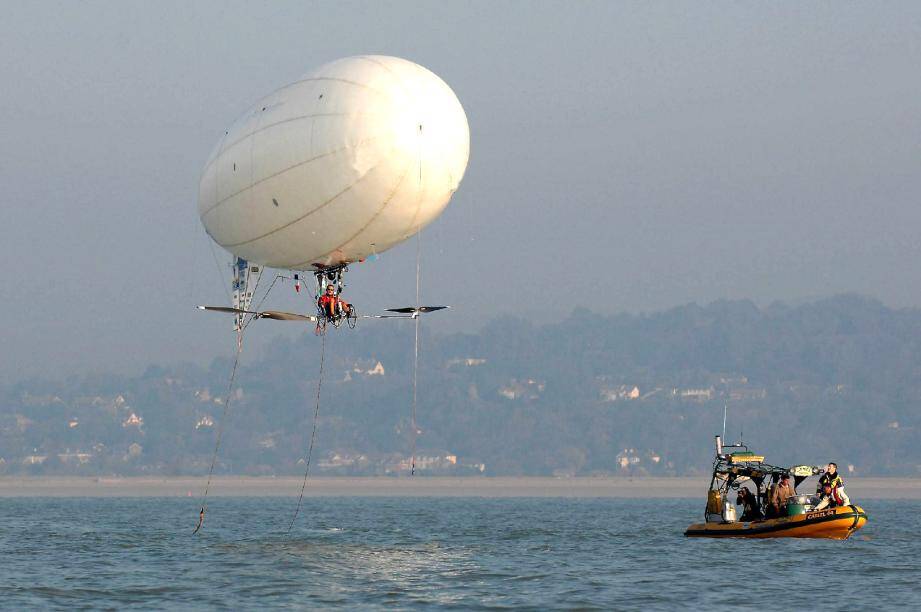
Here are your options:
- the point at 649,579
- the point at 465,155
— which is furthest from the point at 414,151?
the point at 649,579

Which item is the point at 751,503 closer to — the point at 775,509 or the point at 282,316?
the point at 775,509

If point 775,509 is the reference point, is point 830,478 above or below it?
above

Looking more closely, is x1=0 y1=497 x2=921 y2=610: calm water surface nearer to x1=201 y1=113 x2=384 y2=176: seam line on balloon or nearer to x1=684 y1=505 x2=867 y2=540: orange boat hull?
x1=684 y1=505 x2=867 y2=540: orange boat hull

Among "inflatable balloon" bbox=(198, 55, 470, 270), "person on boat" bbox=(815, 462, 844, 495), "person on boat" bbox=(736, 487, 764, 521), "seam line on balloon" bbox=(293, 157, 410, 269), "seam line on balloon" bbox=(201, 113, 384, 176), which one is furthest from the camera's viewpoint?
"person on boat" bbox=(736, 487, 764, 521)

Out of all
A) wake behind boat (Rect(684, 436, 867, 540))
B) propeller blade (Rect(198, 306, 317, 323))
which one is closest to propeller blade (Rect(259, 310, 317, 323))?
propeller blade (Rect(198, 306, 317, 323))

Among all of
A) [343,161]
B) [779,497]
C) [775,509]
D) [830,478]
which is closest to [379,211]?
[343,161]

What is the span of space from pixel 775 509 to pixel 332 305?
25.1 m

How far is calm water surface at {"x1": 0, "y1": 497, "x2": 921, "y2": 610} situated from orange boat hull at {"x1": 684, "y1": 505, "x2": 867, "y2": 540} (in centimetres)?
74

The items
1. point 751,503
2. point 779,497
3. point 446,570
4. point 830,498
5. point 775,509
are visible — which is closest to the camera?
point 446,570

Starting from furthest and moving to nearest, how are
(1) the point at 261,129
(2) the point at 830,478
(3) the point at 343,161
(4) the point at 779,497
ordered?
1. (4) the point at 779,497
2. (2) the point at 830,478
3. (1) the point at 261,129
4. (3) the point at 343,161

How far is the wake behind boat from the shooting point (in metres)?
62.8

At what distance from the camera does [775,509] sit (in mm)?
64062

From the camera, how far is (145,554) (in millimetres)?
61531

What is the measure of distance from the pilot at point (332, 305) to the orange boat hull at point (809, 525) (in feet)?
79.7
